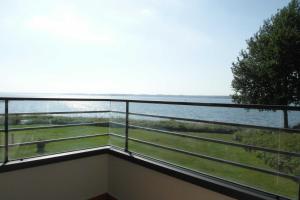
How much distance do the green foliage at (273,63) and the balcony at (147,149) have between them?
9.14 metres

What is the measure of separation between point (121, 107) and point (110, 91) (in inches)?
578

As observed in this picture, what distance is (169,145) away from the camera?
257cm

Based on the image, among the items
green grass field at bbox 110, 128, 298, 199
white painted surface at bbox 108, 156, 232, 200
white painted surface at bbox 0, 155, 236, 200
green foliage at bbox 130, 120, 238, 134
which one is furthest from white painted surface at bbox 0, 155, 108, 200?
green foliage at bbox 130, 120, 238, 134

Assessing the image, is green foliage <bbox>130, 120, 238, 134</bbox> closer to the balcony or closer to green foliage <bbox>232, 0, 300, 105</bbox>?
the balcony

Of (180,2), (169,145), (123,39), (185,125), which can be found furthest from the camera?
(123,39)

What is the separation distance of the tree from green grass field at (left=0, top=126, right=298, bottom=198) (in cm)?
910

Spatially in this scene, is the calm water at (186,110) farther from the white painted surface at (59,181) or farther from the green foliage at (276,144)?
the white painted surface at (59,181)

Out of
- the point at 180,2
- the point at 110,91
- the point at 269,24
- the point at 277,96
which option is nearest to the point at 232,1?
the point at 180,2

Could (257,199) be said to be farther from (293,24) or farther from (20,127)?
(293,24)

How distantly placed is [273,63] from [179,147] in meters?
9.23

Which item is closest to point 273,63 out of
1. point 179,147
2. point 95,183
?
point 179,147

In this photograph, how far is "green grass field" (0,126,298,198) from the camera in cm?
181

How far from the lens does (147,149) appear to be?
268 centimetres

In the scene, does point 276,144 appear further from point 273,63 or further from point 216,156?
point 273,63
